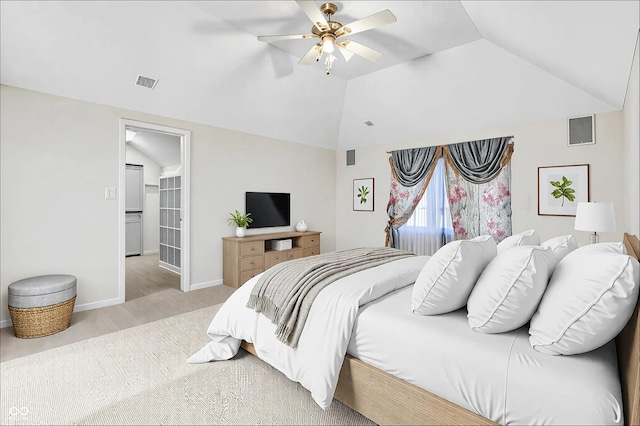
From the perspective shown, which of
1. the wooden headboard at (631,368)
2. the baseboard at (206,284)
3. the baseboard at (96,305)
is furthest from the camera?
the baseboard at (206,284)

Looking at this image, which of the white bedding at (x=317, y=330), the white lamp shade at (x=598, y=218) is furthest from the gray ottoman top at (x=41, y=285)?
the white lamp shade at (x=598, y=218)

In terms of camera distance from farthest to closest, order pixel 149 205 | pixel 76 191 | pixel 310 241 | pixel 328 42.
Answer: pixel 149 205
pixel 310 241
pixel 76 191
pixel 328 42

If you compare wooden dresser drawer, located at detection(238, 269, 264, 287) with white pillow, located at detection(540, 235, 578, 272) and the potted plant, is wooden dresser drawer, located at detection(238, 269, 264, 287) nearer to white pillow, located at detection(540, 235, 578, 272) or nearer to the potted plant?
the potted plant

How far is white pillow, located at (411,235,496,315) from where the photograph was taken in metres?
1.46

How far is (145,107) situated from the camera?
376cm

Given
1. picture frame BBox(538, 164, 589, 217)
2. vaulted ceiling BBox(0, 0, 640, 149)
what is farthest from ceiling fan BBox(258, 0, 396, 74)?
picture frame BBox(538, 164, 589, 217)

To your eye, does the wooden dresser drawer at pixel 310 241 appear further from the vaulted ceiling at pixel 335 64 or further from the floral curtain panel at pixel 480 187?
the floral curtain panel at pixel 480 187

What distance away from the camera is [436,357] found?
52.6 inches

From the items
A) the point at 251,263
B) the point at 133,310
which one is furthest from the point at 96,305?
the point at 251,263

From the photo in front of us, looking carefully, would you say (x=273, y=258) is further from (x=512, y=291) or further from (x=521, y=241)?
(x=512, y=291)

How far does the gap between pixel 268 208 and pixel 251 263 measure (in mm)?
1040

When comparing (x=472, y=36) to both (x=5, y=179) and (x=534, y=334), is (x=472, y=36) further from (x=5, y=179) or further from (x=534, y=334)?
(x=5, y=179)

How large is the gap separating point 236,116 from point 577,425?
14.9 feet

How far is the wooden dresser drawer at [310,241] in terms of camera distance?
5215 mm
